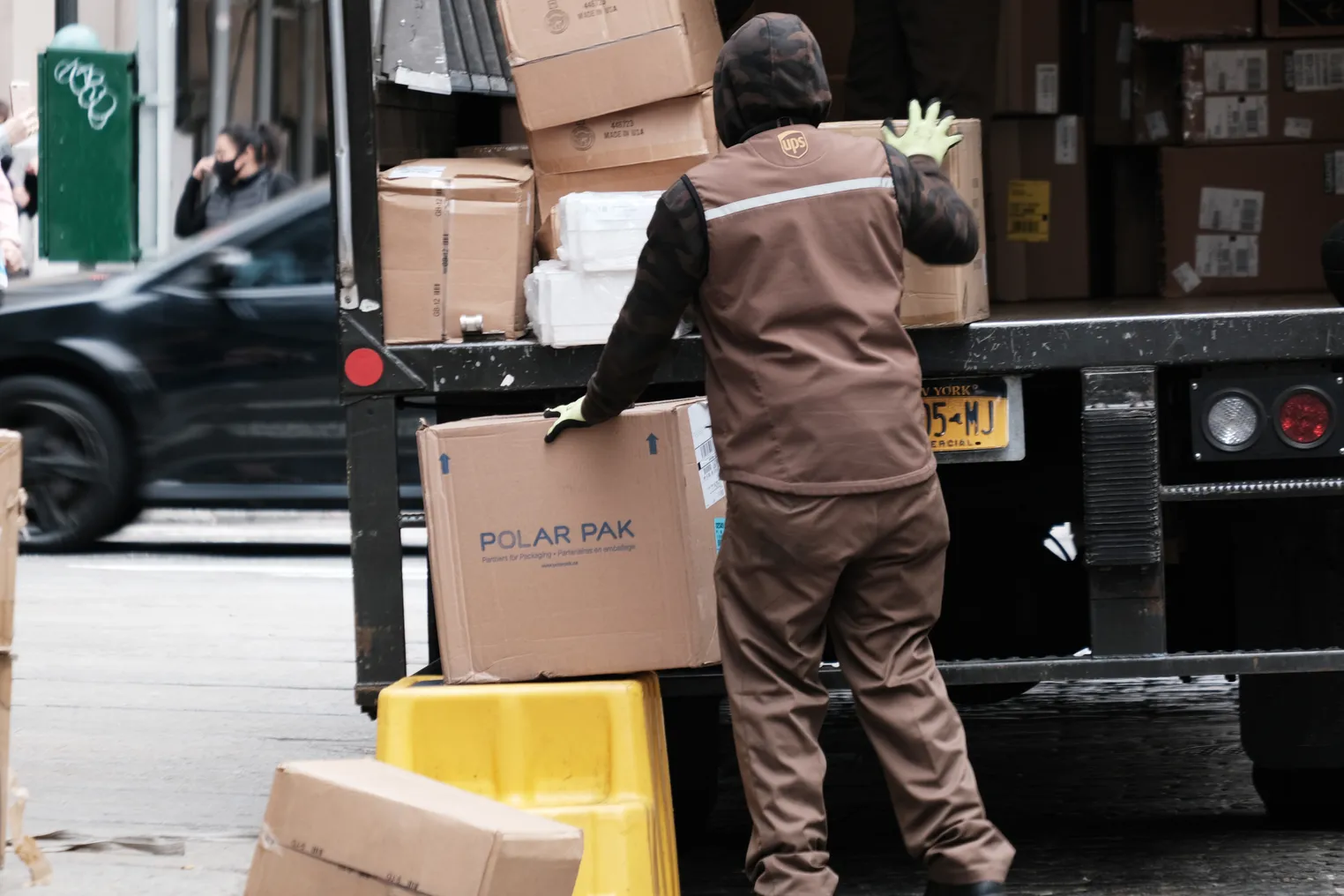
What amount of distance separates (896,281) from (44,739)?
3.42 meters

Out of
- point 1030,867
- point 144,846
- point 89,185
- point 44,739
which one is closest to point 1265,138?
point 1030,867

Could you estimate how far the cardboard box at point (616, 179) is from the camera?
392 centimetres

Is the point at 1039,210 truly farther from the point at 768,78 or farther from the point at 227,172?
the point at 227,172

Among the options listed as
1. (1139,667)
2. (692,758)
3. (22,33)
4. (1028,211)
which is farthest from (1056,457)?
(22,33)

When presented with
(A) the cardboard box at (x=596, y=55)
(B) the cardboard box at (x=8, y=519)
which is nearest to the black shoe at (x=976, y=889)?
(A) the cardboard box at (x=596, y=55)

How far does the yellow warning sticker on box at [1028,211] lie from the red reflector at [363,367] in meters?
2.55

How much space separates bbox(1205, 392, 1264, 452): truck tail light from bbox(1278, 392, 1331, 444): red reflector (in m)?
0.05

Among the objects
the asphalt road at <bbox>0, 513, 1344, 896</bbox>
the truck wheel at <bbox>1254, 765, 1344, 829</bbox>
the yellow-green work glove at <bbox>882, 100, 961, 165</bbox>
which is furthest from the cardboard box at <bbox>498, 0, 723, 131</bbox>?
the truck wheel at <bbox>1254, 765, 1344, 829</bbox>

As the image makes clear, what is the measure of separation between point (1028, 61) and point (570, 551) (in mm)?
2892

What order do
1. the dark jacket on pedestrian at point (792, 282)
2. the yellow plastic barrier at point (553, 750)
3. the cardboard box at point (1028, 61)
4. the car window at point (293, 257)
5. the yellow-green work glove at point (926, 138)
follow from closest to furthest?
the dark jacket on pedestrian at point (792, 282), the yellow plastic barrier at point (553, 750), the yellow-green work glove at point (926, 138), the cardboard box at point (1028, 61), the car window at point (293, 257)

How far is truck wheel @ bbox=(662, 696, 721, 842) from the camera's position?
4.23 metres

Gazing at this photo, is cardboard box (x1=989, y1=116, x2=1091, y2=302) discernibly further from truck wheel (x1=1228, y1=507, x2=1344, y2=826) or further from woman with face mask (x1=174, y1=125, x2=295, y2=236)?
woman with face mask (x1=174, y1=125, x2=295, y2=236)

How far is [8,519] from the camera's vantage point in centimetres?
378

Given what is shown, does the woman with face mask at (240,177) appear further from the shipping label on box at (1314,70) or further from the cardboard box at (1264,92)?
the shipping label on box at (1314,70)
